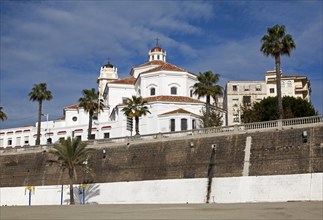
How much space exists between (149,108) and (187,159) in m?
22.5

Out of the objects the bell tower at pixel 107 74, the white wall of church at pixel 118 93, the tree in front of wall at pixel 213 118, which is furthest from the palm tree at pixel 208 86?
the bell tower at pixel 107 74

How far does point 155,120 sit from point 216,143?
869 inches

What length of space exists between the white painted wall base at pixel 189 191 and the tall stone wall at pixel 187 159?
61 cm

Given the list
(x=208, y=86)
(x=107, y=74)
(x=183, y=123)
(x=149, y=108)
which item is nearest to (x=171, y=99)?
(x=149, y=108)

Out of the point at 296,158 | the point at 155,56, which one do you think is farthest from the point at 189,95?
the point at 296,158

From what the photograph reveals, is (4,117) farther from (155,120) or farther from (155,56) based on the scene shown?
(155,56)

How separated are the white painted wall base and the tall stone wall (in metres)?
0.61

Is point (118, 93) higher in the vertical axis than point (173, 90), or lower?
higher

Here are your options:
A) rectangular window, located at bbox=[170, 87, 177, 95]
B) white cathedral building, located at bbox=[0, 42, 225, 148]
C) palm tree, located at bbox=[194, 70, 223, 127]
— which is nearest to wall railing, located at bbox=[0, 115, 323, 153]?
palm tree, located at bbox=[194, 70, 223, 127]

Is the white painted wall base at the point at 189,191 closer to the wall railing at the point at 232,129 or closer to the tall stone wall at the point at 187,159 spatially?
the tall stone wall at the point at 187,159

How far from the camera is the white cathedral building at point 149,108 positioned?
6391 cm

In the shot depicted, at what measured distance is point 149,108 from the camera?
65.2 meters

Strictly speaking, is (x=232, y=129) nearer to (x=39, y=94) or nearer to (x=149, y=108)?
(x=149, y=108)

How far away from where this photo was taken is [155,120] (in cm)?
6431
